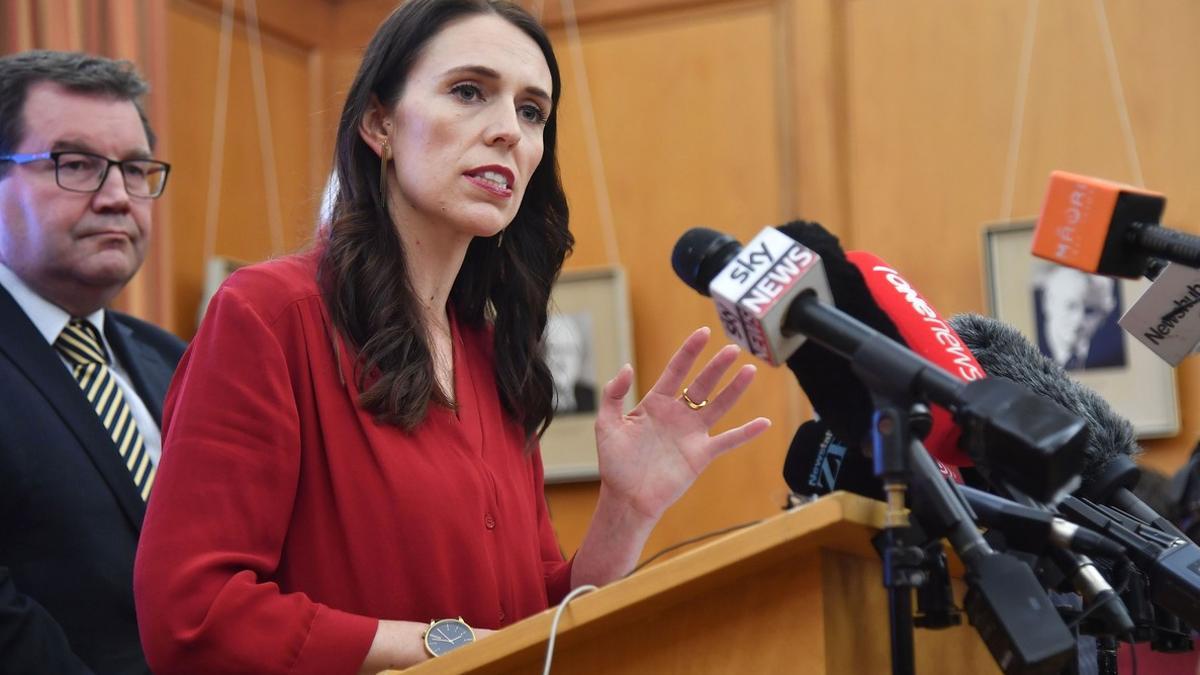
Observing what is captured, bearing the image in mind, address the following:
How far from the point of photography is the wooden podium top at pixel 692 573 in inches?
48.4

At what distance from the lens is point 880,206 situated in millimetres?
4660

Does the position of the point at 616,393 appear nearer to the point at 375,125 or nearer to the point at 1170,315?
the point at 375,125

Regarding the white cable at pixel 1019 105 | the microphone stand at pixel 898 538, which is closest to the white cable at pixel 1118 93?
the white cable at pixel 1019 105

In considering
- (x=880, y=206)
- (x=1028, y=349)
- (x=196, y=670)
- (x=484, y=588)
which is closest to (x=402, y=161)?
(x=484, y=588)

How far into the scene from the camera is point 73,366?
283cm

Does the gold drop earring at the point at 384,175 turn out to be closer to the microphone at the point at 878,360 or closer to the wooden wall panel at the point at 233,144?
the microphone at the point at 878,360

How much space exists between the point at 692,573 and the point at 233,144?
4.02 meters

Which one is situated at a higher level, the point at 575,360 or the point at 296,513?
the point at 296,513

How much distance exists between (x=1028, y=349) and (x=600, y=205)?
126 inches

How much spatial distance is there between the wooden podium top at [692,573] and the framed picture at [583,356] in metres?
3.48

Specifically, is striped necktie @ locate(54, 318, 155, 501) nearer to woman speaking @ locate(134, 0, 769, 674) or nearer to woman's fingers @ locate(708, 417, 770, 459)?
woman speaking @ locate(134, 0, 769, 674)

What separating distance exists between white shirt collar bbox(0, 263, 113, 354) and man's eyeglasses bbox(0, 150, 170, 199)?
0.22 m

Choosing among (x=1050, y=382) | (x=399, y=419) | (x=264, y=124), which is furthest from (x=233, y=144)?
(x=1050, y=382)

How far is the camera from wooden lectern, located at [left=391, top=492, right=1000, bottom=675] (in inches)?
49.8
